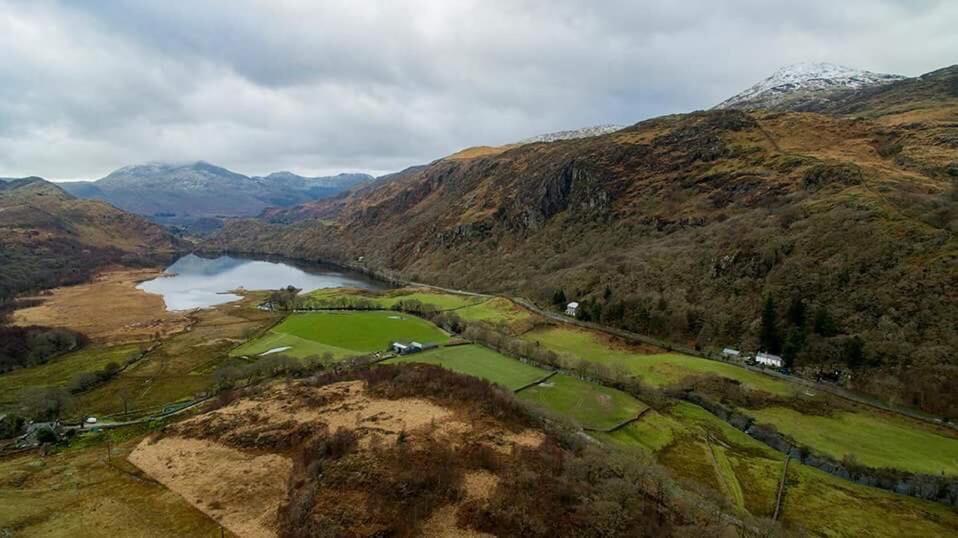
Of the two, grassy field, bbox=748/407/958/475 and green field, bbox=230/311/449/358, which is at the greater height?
green field, bbox=230/311/449/358

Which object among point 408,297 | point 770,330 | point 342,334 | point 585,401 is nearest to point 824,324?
point 770,330

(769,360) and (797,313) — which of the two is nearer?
(769,360)

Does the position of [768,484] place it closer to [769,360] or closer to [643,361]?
[769,360]

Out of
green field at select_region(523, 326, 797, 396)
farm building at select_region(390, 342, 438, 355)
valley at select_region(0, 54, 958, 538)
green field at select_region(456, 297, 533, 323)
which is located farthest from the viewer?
green field at select_region(456, 297, 533, 323)

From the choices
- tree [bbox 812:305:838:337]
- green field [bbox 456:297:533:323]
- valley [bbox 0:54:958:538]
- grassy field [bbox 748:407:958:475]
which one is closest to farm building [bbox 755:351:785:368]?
valley [bbox 0:54:958:538]

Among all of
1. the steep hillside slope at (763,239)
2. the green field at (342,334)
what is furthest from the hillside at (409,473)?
the steep hillside slope at (763,239)

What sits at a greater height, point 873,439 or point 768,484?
point 873,439

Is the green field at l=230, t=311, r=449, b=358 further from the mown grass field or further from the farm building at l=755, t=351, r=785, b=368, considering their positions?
the farm building at l=755, t=351, r=785, b=368

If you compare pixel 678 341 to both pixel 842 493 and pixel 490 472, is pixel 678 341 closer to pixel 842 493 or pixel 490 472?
pixel 842 493
